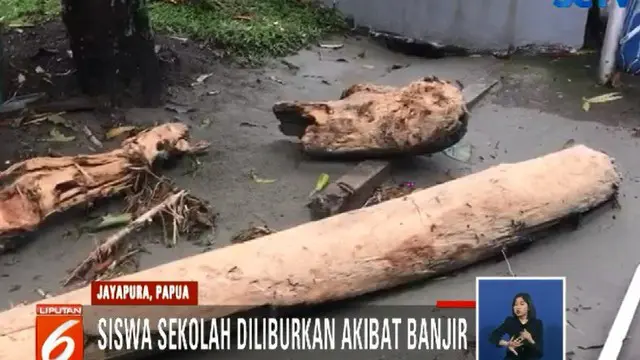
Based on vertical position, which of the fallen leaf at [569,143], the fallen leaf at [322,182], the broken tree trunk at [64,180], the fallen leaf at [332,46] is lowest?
the fallen leaf at [332,46]

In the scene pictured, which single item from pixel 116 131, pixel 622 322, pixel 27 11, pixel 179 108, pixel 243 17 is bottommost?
pixel 243 17

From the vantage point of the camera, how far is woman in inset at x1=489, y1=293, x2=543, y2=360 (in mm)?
2582

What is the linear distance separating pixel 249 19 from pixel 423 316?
4488 millimetres

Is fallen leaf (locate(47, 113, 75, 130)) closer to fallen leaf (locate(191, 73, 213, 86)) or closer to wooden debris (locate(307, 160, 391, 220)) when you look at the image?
fallen leaf (locate(191, 73, 213, 86))

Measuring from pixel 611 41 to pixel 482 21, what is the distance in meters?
1.17

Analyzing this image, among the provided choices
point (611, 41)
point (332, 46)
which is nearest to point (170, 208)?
point (332, 46)

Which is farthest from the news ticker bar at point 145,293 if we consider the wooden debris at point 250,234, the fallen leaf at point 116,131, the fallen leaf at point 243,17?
the fallen leaf at point 243,17

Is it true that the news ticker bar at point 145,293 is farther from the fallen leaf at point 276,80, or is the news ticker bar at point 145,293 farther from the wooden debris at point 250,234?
the fallen leaf at point 276,80

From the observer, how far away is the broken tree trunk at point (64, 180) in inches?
143

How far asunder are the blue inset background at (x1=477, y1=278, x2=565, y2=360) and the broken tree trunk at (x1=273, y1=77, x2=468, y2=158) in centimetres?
166

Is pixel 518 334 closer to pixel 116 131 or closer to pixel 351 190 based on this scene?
pixel 351 190

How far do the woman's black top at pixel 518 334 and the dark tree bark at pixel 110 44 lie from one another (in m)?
3.24

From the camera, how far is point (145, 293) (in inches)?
115
